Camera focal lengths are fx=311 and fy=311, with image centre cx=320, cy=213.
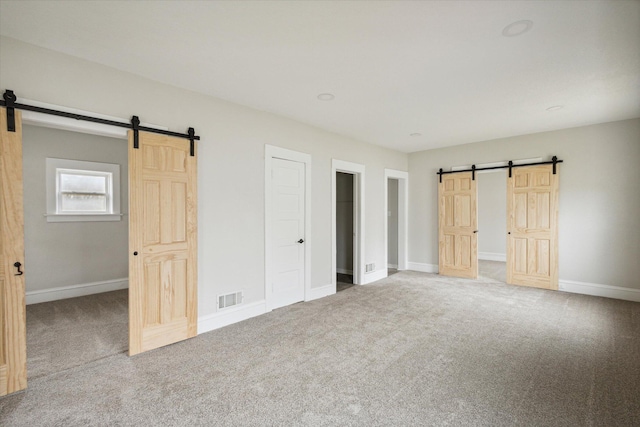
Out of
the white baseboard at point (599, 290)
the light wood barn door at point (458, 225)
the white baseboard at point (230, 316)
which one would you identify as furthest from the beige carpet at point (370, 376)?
the light wood barn door at point (458, 225)

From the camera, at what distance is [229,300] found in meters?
3.79

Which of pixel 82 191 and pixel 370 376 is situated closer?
pixel 370 376

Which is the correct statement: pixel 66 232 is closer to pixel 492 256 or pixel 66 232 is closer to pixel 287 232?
pixel 287 232

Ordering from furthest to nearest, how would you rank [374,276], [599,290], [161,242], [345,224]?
1. [345,224]
2. [374,276]
3. [599,290]
4. [161,242]

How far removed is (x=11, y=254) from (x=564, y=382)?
4.44 metres

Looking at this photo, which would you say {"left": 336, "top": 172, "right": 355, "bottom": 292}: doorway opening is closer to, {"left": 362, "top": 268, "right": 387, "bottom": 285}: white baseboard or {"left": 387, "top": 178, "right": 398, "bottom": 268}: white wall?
{"left": 362, "top": 268, "right": 387, "bottom": 285}: white baseboard

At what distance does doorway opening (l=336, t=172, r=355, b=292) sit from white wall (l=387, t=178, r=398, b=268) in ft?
4.11

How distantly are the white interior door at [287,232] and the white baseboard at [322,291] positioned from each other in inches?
7.2

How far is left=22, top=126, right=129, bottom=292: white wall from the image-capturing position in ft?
15.5

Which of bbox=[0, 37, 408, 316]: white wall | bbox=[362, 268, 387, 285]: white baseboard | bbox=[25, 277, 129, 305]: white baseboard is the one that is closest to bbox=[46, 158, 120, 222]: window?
bbox=[25, 277, 129, 305]: white baseboard

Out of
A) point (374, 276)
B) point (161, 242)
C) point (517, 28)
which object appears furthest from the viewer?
point (374, 276)

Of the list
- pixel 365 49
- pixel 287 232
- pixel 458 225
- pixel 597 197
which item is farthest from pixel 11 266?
pixel 597 197

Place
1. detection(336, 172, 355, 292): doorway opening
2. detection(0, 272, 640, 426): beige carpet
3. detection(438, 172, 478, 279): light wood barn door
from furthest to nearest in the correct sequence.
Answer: detection(336, 172, 355, 292): doorway opening, detection(438, 172, 478, 279): light wood barn door, detection(0, 272, 640, 426): beige carpet

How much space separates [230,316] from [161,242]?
4.11 ft
